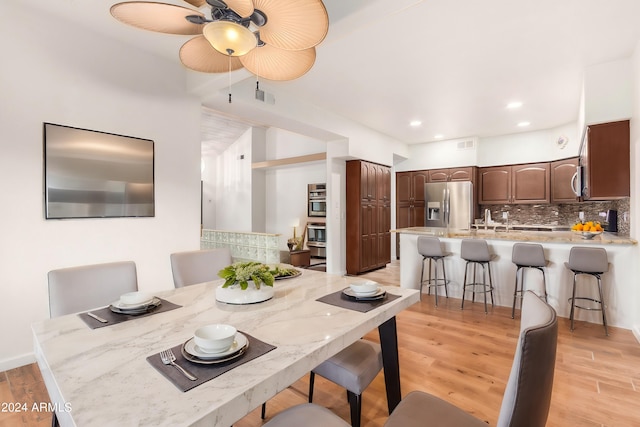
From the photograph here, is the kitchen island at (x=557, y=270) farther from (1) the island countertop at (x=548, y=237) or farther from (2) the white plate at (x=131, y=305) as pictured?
(2) the white plate at (x=131, y=305)

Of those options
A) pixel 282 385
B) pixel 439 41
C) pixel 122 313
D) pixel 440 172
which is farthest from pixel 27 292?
pixel 440 172

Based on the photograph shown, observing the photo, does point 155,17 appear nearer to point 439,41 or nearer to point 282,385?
point 282,385

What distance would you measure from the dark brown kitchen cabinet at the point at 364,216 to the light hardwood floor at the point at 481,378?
8.27 ft

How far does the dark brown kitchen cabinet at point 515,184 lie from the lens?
5.71m

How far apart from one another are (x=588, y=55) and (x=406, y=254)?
9.89ft

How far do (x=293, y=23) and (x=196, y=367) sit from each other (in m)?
1.36

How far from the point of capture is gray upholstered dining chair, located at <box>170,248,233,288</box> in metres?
2.12

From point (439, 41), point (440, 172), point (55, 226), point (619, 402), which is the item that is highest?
point (439, 41)

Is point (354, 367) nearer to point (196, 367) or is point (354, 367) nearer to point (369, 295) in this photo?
point (369, 295)

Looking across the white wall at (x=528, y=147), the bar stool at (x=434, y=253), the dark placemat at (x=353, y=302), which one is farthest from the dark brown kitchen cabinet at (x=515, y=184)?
the dark placemat at (x=353, y=302)

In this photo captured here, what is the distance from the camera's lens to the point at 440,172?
262 inches

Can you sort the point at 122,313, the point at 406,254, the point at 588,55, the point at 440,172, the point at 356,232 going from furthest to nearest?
the point at 440,172
the point at 356,232
the point at 406,254
the point at 588,55
the point at 122,313

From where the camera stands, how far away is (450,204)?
6262 mm

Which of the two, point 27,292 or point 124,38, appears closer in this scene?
point 27,292
